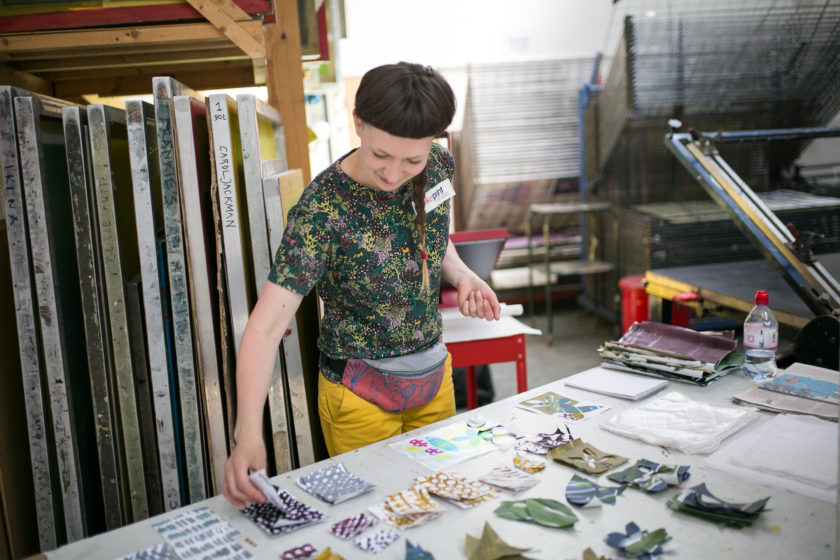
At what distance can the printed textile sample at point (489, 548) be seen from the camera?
0.97 metres

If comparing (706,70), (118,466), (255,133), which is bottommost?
(118,466)

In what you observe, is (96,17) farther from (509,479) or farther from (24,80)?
(509,479)

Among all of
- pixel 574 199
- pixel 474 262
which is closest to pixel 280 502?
pixel 474 262

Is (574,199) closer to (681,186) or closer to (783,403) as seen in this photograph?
(681,186)

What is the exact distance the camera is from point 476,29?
6.21 m

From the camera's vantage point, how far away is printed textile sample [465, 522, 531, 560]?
0.97m

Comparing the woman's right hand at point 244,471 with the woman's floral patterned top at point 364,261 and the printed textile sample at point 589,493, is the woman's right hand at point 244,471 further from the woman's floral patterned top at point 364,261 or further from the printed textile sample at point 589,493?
the printed textile sample at point 589,493

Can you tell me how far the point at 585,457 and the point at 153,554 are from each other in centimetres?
81

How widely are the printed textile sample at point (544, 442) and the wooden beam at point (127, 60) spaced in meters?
1.62

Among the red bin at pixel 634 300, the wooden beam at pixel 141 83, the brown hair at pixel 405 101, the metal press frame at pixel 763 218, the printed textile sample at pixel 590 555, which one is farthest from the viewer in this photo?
the red bin at pixel 634 300

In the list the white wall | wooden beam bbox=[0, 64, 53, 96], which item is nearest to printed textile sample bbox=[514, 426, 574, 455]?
wooden beam bbox=[0, 64, 53, 96]

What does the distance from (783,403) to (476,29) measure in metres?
5.47

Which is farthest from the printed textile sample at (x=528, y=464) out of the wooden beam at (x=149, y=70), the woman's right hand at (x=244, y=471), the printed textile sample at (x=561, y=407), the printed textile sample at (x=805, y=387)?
the wooden beam at (x=149, y=70)

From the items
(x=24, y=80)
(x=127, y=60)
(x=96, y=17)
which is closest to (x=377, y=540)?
(x=96, y=17)
